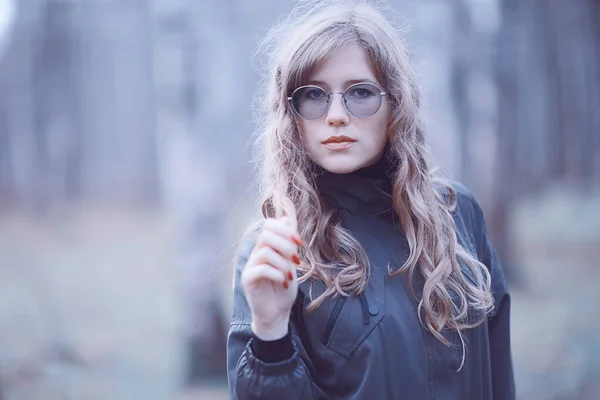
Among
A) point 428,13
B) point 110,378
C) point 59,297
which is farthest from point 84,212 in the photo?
point 428,13

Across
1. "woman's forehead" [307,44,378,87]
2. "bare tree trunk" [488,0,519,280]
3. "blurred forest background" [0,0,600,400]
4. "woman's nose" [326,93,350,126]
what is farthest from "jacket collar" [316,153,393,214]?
"bare tree trunk" [488,0,519,280]

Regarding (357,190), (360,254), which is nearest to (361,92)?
(357,190)

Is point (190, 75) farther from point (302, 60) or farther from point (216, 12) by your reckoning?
point (302, 60)

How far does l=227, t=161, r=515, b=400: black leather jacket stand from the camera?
1.35 metres

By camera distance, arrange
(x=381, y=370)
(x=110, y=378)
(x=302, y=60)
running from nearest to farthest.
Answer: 1. (x=381, y=370)
2. (x=302, y=60)
3. (x=110, y=378)

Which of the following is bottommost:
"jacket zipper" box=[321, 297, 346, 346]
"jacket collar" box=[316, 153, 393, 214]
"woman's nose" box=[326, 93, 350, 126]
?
"jacket zipper" box=[321, 297, 346, 346]

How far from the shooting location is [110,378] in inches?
159

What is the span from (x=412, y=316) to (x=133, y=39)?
3409 mm

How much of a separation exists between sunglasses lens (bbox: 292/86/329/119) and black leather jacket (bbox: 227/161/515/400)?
0.19 meters

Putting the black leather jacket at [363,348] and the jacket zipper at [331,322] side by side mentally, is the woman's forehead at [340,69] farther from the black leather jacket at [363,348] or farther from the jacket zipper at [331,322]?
the jacket zipper at [331,322]

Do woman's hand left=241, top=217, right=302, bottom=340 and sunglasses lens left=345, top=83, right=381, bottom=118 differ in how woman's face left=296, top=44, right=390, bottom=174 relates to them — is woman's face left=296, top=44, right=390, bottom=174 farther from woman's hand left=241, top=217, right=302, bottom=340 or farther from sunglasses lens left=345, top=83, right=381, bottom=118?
woman's hand left=241, top=217, right=302, bottom=340

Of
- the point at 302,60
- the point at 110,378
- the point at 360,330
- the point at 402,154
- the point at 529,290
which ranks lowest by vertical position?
the point at 110,378

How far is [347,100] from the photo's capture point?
5.21 feet

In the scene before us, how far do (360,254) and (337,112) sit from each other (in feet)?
1.32
